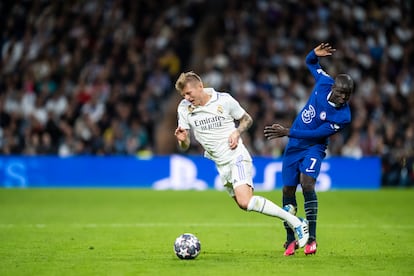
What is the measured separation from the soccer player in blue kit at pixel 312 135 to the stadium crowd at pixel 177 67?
1279 cm

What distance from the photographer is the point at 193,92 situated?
30.9 ft

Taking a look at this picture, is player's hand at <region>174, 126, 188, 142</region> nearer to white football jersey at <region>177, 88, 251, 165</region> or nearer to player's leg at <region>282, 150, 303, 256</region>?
white football jersey at <region>177, 88, 251, 165</region>

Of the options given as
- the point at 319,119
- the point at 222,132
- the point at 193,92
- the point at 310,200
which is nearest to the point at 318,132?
the point at 319,119

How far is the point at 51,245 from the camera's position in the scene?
1044 cm

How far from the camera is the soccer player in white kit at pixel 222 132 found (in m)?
9.36

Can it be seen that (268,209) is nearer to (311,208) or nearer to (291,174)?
(311,208)

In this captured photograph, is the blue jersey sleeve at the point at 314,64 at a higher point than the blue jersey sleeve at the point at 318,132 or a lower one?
higher

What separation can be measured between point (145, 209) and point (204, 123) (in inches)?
276

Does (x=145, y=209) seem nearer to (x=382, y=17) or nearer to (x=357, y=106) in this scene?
(x=357, y=106)

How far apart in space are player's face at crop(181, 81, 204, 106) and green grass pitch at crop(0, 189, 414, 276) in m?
Result: 1.96

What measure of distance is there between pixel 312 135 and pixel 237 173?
110 centimetres

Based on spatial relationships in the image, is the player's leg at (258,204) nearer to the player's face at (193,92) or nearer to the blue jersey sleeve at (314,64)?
the player's face at (193,92)

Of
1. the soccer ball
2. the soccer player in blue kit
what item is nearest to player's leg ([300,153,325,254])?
the soccer player in blue kit

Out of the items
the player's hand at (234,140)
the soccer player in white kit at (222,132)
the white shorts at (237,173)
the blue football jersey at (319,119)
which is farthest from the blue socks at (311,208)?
the player's hand at (234,140)
